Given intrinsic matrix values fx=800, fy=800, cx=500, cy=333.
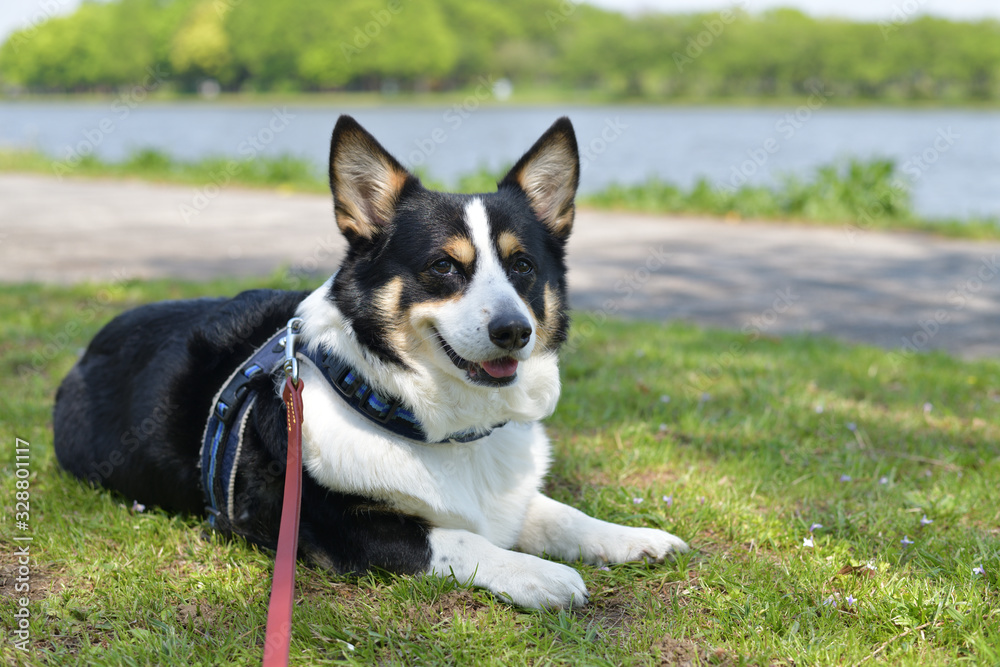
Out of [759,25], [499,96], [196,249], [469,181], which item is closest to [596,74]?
[499,96]

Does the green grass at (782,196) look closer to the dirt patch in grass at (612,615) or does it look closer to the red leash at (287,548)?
the red leash at (287,548)

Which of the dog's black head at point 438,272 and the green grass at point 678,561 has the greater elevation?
the dog's black head at point 438,272

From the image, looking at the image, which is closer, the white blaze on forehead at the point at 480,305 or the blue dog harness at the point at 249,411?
the white blaze on forehead at the point at 480,305

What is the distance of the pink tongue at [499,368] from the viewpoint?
2.48 metres

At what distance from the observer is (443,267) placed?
2.56 m

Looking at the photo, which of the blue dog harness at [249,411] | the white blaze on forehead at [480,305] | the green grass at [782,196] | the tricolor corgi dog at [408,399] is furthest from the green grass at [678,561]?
the green grass at [782,196]

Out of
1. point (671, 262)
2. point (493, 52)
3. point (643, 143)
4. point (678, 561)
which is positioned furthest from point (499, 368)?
point (493, 52)

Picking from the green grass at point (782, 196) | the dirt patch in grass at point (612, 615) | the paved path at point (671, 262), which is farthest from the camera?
the green grass at point (782, 196)

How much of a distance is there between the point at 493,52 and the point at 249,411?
208ft

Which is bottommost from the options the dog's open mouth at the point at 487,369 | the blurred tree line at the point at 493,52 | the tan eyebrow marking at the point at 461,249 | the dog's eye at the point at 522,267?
the dog's open mouth at the point at 487,369

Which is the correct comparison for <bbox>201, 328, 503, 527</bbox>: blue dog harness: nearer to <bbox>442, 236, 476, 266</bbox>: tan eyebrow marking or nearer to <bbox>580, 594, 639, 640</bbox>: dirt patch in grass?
<bbox>442, 236, 476, 266</bbox>: tan eyebrow marking

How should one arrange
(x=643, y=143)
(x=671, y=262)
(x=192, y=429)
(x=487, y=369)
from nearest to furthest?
1. (x=487, y=369)
2. (x=192, y=429)
3. (x=671, y=262)
4. (x=643, y=143)

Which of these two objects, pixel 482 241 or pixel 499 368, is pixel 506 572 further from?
pixel 482 241

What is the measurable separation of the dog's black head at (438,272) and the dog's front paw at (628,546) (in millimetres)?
668
